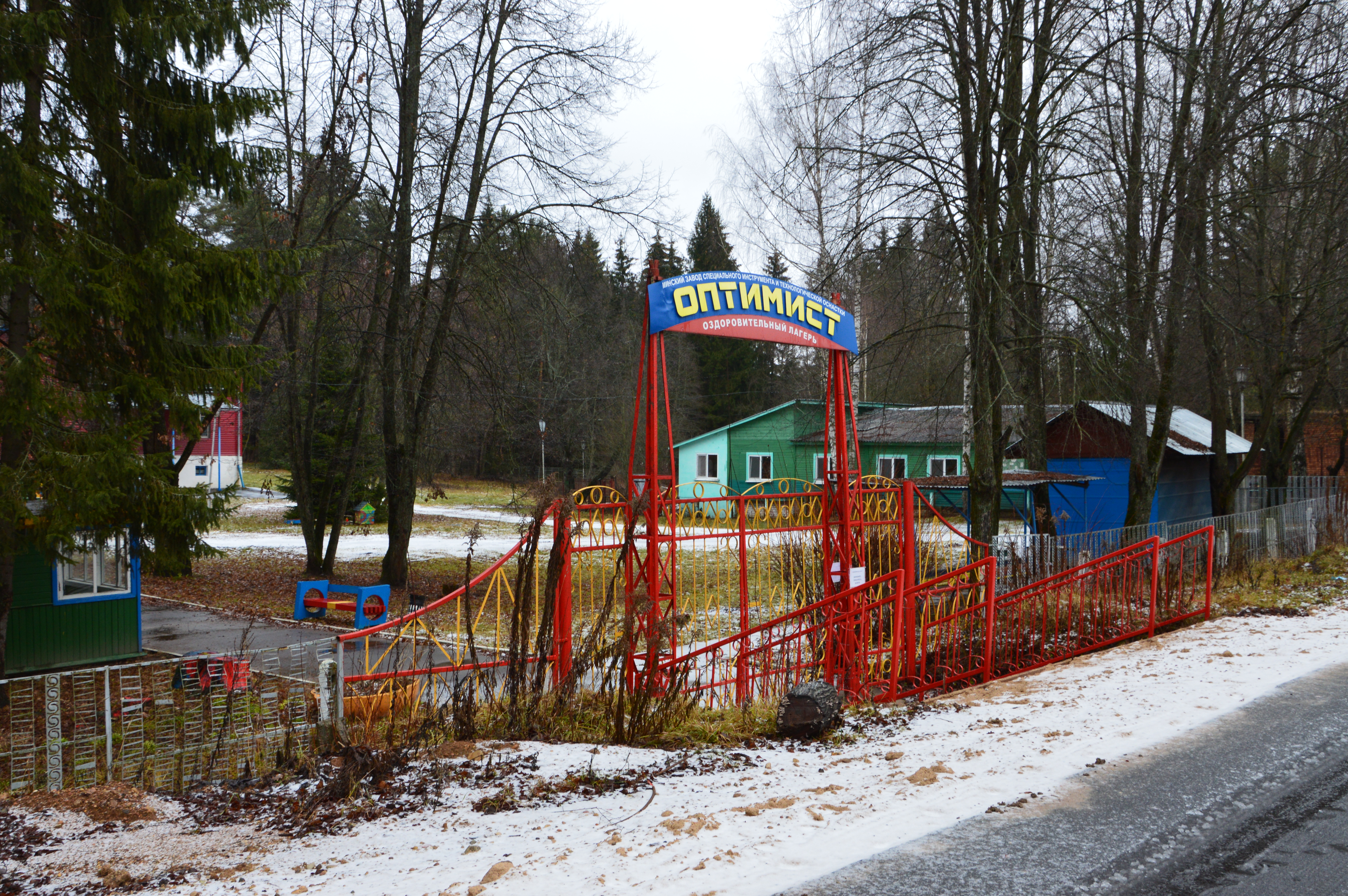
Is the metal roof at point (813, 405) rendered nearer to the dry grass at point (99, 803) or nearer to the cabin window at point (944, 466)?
the cabin window at point (944, 466)

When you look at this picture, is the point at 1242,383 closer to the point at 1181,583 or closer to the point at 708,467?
the point at 1181,583

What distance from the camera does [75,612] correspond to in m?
11.4

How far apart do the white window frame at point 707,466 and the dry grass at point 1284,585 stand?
21512 millimetres


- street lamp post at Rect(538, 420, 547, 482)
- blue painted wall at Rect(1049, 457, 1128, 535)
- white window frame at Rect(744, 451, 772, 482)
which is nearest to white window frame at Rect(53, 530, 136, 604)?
street lamp post at Rect(538, 420, 547, 482)

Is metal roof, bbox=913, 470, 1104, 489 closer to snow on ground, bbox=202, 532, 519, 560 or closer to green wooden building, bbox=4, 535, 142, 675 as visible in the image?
green wooden building, bbox=4, 535, 142, 675

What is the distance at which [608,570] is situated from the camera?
49.8 ft

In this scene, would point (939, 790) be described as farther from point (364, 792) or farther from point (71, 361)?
point (71, 361)

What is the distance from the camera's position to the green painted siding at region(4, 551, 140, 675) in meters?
10.9

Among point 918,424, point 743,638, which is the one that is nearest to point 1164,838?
point 743,638

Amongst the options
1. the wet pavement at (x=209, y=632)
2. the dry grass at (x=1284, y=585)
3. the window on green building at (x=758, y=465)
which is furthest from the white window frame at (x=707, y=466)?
the wet pavement at (x=209, y=632)

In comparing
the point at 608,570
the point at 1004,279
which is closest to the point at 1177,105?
the point at 1004,279

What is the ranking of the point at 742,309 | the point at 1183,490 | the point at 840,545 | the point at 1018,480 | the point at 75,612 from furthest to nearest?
the point at 1183,490 < the point at 1018,480 < the point at 75,612 < the point at 840,545 < the point at 742,309

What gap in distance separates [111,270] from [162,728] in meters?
4.19

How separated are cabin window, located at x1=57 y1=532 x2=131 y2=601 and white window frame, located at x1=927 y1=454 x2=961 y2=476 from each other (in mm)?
21963
